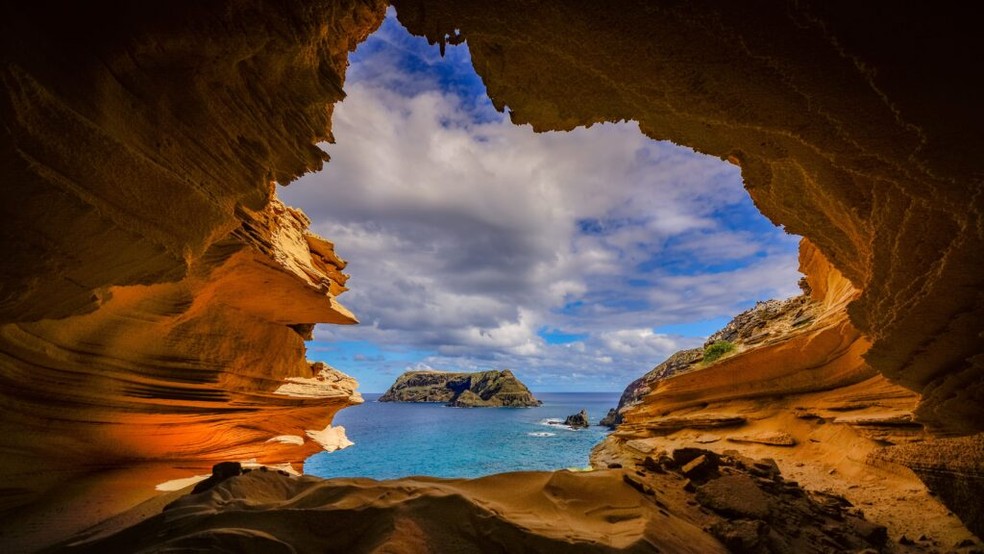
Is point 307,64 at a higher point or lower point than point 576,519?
higher

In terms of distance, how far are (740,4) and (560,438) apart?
55.3 meters

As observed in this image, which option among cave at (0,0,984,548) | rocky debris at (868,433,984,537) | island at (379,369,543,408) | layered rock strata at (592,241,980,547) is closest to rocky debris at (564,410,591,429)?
layered rock strata at (592,241,980,547)

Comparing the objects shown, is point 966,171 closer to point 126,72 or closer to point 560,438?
point 126,72

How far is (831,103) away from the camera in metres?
2.70

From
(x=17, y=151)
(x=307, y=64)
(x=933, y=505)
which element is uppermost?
(x=307, y=64)

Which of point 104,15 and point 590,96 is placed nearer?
point 104,15

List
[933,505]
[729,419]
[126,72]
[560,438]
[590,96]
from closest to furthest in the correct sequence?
[126,72] → [590,96] → [933,505] → [729,419] → [560,438]

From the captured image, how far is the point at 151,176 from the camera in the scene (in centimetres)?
369

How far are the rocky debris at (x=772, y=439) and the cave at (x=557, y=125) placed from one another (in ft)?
13.3

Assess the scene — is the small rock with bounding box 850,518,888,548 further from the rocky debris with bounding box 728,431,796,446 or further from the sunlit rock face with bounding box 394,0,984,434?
the rocky debris with bounding box 728,431,796,446

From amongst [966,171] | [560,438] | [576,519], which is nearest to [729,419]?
[576,519]

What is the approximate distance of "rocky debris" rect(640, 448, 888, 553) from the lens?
13.8 feet

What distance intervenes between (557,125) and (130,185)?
4.91m

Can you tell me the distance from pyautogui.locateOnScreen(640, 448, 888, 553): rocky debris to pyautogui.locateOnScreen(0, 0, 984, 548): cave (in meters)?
1.86
